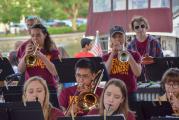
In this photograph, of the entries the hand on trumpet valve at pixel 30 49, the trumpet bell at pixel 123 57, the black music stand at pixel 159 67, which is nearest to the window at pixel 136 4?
the black music stand at pixel 159 67

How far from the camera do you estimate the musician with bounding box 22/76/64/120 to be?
4.50 meters

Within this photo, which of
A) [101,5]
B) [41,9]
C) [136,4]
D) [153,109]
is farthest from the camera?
[41,9]

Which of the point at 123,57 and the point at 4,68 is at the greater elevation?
the point at 123,57

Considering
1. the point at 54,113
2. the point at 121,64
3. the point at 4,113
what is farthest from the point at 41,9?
the point at 4,113

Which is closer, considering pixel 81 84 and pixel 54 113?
pixel 54 113

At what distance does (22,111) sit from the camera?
13.6 feet

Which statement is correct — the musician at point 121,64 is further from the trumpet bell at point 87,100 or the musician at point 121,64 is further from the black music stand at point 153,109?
the black music stand at point 153,109

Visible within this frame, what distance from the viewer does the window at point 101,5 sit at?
42.5ft

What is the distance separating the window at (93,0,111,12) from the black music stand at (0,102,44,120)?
8.85m

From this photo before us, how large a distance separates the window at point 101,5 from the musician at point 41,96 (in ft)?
27.5

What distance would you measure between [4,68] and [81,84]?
170cm

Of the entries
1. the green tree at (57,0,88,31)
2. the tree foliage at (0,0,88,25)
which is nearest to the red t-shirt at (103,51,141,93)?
the tree foliage at (0,0,88,25)

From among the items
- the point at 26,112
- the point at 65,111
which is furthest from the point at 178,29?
the point at 26,112

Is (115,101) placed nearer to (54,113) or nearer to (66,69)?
(54,113)
